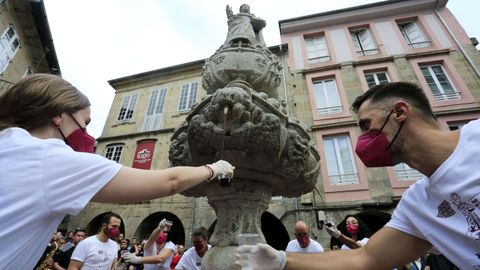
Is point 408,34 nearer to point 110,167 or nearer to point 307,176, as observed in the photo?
point 307,176

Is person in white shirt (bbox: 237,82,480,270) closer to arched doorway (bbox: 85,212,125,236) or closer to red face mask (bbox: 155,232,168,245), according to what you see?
red face mask (bbox: 155,232,168,245)

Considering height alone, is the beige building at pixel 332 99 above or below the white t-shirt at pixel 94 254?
above

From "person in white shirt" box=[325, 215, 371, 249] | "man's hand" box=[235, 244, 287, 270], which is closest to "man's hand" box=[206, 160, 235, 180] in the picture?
"man's hand" box=[235, 244, 287, 270]

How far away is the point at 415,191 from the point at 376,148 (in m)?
0.35

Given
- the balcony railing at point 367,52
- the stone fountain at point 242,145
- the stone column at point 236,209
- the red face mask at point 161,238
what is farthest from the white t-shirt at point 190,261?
the balcony railing at point 367,52

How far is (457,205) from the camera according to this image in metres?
1.33

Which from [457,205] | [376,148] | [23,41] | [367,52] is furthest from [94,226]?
[367,52]

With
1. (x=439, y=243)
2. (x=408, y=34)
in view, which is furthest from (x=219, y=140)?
(x=408, y=34)

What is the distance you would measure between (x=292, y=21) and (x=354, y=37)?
355 centimetres

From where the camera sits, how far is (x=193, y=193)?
3.12 metres

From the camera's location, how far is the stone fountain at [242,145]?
2.17 metres

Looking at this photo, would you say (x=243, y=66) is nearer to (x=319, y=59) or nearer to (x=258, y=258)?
(x=258, y=258)

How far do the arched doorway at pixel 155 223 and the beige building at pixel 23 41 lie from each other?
325 inches

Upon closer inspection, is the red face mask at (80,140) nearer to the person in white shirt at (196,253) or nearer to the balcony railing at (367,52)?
the person in white shirt at (196,253)
